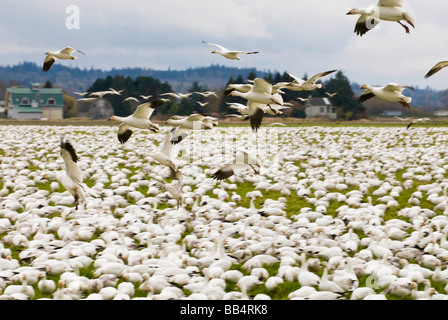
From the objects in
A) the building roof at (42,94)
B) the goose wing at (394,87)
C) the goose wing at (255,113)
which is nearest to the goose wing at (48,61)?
the goose wing at (255,113)

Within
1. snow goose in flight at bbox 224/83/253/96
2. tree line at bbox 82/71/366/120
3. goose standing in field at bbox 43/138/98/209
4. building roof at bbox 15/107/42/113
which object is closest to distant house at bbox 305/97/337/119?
tree line at bbox 82/71/366/120

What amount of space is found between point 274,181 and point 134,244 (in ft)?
21.3

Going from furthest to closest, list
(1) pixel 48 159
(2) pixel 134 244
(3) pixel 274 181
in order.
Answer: (1) pixel 48 159
(3) pixel 274 181
(2) pixel 134 244

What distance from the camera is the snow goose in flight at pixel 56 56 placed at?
10.2 meters

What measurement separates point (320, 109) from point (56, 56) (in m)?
55.2

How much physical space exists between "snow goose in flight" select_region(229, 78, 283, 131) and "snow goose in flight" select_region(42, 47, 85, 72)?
3590mm

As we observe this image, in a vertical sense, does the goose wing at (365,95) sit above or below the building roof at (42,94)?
below

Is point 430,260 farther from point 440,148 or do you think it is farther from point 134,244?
point 440,148

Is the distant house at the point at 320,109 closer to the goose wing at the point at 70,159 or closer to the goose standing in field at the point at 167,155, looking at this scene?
the goose standing in field at the point at 167,155

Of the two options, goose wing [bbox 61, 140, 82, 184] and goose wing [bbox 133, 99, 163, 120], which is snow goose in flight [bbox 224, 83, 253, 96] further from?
goose wing [bbox 61, 140, 82, 184]

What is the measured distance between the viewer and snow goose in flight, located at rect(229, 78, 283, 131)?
810 centimetres

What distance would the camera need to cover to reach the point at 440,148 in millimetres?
20141

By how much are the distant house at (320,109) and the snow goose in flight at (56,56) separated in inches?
1927
